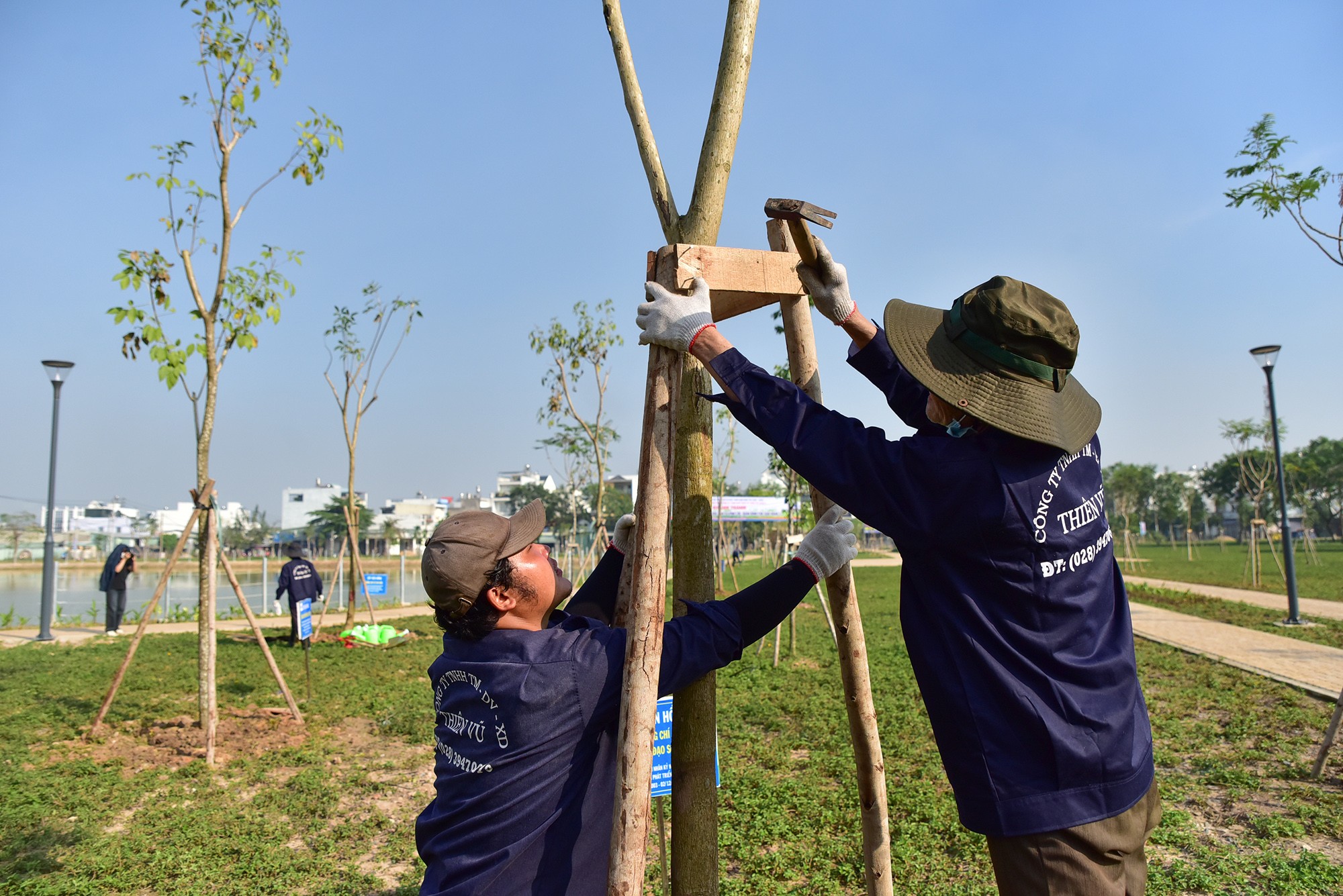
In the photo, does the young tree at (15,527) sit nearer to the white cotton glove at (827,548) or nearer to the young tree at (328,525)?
the young tree at (328,525)

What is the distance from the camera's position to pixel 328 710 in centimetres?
741

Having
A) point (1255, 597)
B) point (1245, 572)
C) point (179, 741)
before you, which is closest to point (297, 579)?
point (179, 741)

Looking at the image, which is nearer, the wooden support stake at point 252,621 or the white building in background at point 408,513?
the wooden support stake at point 252,621

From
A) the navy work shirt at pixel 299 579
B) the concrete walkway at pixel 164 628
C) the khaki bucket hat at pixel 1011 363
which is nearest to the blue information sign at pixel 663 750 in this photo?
the khaki bucket hat at pixel 1011 363

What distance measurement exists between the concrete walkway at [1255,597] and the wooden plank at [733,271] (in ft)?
45.4

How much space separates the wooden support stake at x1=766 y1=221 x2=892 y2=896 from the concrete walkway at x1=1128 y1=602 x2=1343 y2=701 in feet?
18.3

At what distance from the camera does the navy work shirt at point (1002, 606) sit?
5.63 feet

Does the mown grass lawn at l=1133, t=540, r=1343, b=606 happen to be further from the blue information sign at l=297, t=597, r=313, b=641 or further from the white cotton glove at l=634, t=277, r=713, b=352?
the white cotton glove at l=634, t=277, r=713, b=352

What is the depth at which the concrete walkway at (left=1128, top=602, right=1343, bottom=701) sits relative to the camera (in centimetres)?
757

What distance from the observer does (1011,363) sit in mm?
1787

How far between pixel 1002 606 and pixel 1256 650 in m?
9.87

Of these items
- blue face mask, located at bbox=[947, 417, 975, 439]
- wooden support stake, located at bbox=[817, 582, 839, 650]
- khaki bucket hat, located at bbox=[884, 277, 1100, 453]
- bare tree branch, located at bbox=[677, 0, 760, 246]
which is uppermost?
bare tree branch, located at bbox=[677, 0, 760, 246]

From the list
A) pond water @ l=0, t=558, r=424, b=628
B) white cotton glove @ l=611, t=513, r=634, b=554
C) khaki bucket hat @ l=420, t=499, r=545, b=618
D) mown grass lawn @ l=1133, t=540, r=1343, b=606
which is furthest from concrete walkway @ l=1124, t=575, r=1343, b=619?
pond water @ l=0, t=558, r=424, b=628

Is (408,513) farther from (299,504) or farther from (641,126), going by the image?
(641,126)
